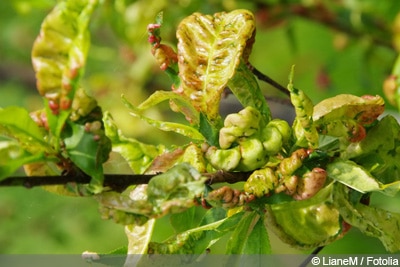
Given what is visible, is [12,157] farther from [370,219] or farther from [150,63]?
[150,63]

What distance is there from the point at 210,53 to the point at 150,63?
1.52 meters

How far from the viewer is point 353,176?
968 mm

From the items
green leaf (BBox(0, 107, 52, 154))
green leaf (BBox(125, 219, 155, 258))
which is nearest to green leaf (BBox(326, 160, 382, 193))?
green leaf (BBox(125, 219, 155, 258))

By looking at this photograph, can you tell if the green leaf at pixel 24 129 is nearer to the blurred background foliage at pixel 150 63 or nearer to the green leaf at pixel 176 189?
the green leaf at pixel 176 189

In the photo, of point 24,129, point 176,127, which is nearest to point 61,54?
point 24,129

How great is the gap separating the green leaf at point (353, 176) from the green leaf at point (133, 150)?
1.00 feet

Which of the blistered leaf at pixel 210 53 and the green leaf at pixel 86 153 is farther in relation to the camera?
the blistered leaf at pixel 210 53

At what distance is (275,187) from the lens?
3.16 feet

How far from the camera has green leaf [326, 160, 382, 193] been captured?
949 millimetres

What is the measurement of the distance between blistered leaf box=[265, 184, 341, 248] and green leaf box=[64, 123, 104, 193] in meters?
0.30

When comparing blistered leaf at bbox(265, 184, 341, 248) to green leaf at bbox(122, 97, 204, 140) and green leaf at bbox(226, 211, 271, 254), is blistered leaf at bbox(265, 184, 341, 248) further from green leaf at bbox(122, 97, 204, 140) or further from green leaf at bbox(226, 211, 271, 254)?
green leaf at bbox(122, 97, 204, 140)

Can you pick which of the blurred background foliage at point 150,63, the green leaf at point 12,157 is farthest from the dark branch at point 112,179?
the blurred background foliage at point 150,63

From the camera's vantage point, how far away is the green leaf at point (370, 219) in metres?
1.03

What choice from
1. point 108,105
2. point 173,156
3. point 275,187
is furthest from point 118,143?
point 108,105
